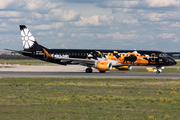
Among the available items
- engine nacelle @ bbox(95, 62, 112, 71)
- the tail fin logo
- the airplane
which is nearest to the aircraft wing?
the airplane

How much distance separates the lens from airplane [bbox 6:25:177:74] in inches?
1853

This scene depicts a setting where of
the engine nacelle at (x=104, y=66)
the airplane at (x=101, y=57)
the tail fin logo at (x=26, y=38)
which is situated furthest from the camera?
the tail fin logo at (x=26, y=38)

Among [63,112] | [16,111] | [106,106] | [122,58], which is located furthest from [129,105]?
[122,58]

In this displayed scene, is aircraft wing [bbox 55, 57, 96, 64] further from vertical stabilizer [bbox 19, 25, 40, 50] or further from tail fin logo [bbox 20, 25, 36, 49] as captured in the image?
tail fin logo [bbox 20, 25, 36, 49]

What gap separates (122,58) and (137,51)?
312cm

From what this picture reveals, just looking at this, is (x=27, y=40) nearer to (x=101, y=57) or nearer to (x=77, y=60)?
(x=77, y=60)

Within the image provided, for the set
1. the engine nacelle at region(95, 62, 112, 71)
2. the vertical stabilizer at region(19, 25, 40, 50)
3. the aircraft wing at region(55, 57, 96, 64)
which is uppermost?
the vertical stabilizer at region(19, 25, 40, 50)

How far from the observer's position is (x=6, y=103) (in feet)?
56.0

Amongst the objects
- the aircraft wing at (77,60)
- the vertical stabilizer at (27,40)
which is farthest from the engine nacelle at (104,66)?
the vertical stabilizer at (27,40)

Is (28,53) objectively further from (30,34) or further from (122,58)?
(122,58)

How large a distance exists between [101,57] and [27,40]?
586 inches

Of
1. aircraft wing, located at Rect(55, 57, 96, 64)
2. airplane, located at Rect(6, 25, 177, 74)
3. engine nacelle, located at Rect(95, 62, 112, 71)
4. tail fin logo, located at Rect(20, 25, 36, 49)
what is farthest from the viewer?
tail fin logo, located at Rect(20, 25, 36, 49)

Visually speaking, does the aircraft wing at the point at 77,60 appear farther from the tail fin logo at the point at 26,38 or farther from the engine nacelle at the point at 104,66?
the tail fin logo at the point at 26,38

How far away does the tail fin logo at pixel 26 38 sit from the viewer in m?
52.8
